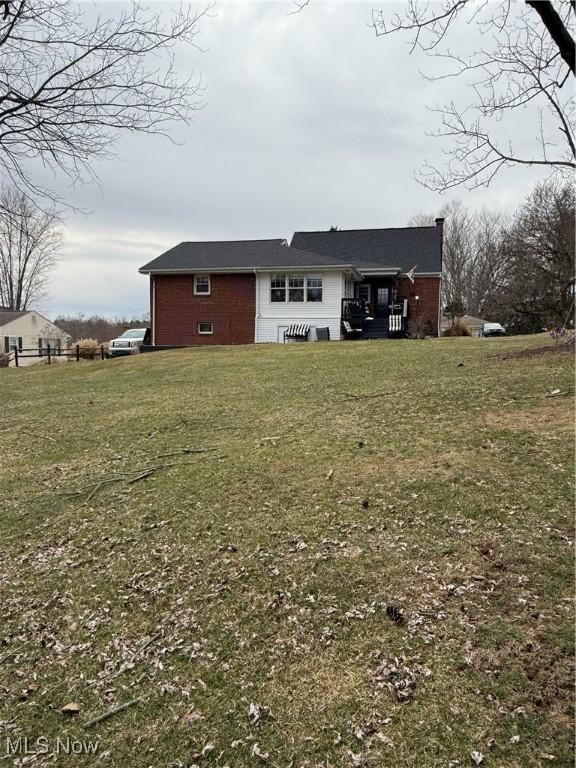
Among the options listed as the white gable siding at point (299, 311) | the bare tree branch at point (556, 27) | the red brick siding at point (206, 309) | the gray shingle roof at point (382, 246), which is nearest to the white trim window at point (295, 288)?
the white gable siding at point (299, 311)

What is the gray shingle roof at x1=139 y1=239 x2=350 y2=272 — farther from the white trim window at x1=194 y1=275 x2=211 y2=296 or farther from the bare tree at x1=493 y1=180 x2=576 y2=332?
the bare tree at x1=493 y1=180 x2=576 y2=332

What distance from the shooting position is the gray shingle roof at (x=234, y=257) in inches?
806

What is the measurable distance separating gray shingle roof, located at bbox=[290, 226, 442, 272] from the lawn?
20.6 meters

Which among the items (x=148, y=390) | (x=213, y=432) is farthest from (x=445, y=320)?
(x=213, y=432)

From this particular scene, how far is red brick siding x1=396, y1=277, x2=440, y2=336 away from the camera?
2459 centimetres

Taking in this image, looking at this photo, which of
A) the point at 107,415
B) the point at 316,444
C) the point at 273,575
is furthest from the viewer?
the point at 107,415

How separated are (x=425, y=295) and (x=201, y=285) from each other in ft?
38.1

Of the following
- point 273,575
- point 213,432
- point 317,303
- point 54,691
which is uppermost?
point 317,303

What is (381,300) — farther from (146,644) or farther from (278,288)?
Answer: (146,644)

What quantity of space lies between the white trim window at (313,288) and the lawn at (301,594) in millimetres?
15358

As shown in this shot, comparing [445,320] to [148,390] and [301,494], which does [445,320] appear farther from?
[301,494]

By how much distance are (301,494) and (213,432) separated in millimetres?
2291

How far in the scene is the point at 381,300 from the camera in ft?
82.1

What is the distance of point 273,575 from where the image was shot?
2.87 meters
